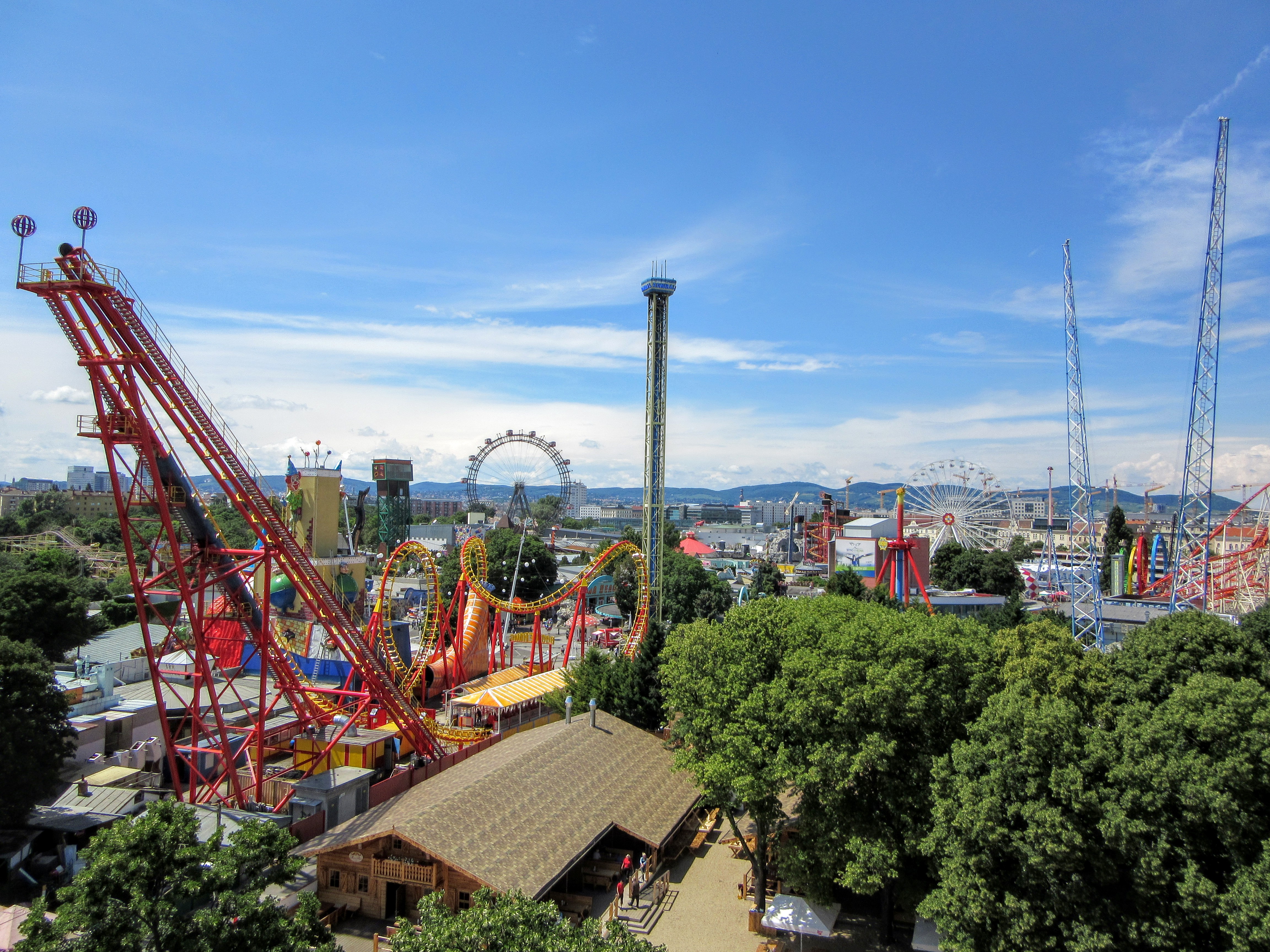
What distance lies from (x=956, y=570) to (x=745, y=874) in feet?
229

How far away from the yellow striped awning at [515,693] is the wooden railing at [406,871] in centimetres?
1422

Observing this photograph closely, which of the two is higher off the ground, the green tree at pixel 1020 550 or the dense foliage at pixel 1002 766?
the dense foliage at pixel 1002 766

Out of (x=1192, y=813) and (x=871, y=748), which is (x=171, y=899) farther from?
(x=1192, y=813)

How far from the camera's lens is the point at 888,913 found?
2022cm

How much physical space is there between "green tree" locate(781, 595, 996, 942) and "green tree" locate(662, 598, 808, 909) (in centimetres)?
71

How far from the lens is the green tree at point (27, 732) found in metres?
21.7


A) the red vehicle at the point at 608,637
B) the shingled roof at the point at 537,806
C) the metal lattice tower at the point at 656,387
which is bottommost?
the red vehicle at the point at 608,637

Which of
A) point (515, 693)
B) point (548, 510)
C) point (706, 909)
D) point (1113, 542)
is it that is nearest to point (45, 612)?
point (515, 693)

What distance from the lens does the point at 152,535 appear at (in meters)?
103

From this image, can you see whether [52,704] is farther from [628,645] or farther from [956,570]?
[956,570]

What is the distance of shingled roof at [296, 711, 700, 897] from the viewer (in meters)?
19.6

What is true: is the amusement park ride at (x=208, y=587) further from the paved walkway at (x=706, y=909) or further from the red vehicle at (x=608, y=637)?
the red vehicle at (x=608, y=637)

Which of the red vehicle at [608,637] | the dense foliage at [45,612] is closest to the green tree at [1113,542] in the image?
the red vehicle at [608,637]

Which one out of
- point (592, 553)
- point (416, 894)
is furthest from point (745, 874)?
point (592, 553)
